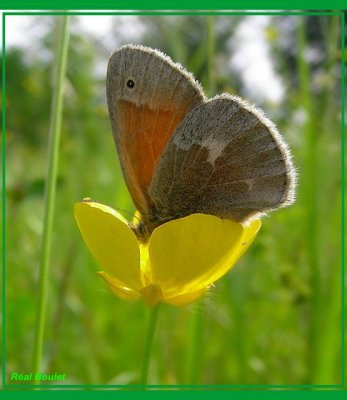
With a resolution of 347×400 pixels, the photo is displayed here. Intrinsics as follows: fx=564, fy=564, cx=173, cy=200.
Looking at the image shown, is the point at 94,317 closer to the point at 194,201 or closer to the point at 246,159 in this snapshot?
the point at 194,201

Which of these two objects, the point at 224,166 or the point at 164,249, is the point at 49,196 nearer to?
the point at 164,249

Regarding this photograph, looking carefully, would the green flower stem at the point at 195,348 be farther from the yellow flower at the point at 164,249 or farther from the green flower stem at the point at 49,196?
the green flower stem at the point at 49,196

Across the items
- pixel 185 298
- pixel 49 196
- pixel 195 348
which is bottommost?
pixel 195 348

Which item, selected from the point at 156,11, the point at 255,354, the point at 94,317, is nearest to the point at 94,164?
the point at 94,317

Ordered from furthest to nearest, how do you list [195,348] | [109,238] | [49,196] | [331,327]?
[331,327] → [195,348] → [109,238] → [49,196]

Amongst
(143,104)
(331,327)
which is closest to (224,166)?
(143,104)

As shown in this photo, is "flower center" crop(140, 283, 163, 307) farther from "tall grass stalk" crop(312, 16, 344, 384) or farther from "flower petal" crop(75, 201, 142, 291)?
"tall grass stalk" crop(312, 16, 344, 384)

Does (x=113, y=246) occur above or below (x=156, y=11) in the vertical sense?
below
